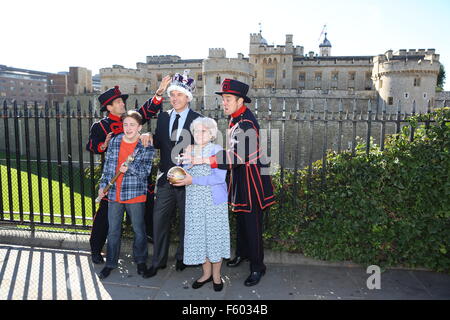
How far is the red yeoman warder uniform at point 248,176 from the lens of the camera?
150 inches

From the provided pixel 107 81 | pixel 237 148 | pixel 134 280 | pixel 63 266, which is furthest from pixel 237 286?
pixel 107 81

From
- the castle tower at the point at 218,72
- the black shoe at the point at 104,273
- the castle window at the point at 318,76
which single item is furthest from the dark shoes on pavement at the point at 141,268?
the castle window at the point at 318,76

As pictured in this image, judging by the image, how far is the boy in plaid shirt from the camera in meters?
4.04

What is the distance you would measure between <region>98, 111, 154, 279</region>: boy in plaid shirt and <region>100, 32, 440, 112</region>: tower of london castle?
3039cm

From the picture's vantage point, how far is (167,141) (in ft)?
13.6

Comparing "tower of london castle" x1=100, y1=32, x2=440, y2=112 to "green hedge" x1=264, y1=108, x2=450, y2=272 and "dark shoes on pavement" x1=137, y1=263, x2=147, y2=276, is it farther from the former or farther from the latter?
"dark shoes on pavement" x1=137, y1=263, x2=147, y2=276

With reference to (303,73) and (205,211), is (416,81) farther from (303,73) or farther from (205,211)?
(205,211)

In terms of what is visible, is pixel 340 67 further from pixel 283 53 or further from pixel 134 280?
pixel 134 280

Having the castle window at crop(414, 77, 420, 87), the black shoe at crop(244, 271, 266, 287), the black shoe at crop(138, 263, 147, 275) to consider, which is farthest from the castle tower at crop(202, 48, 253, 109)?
the black shoe at crop(244, 271, 266, 287)

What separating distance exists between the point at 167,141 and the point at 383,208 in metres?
2.71

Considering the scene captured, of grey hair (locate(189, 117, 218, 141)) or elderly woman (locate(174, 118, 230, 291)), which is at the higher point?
grey hair (locate(189, 117, 218, 141))

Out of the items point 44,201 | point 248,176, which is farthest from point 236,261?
point 44,201
